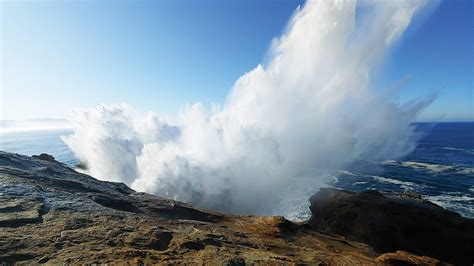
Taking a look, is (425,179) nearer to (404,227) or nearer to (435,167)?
(435,167)

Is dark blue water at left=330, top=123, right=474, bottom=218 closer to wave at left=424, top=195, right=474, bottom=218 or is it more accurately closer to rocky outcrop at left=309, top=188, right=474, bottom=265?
wave at left=424, top=195, right=474, bottom=218

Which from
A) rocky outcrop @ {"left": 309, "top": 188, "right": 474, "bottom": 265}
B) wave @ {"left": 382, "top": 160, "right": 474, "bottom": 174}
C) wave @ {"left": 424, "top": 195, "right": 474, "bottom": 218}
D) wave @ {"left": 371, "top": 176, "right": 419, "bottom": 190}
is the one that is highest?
wave @ {"left": 382, "top": 160, "right": 474, "bottom": 174}

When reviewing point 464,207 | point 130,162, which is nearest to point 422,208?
point 464,207

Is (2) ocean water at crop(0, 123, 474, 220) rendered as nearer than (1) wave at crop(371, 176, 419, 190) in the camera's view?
Yes

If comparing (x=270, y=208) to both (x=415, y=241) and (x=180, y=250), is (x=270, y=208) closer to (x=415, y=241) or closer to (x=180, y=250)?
(x=415, y=241)

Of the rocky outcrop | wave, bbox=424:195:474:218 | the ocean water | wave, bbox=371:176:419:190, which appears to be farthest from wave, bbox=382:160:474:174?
the rocky outcrop

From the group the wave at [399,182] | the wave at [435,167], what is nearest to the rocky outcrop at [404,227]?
the wave at [399,182]

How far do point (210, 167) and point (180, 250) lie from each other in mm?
47596

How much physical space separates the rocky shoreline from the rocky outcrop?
7 centimetres

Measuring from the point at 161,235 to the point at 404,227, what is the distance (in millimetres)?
17808

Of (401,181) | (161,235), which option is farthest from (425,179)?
(161,235)

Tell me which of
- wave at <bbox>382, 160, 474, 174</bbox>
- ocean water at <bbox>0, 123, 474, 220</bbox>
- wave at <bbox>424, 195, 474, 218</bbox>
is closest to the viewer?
wave at <bbox>424, 195, 474, 218</bbox>

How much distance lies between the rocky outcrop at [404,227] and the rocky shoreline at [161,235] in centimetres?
7

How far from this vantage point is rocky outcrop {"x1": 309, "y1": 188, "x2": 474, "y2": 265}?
1897cm
